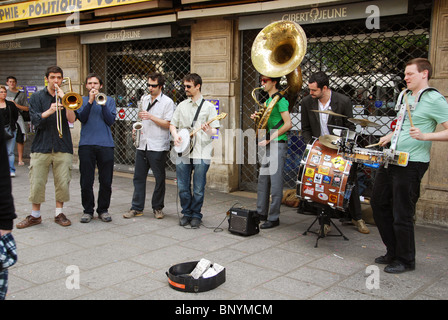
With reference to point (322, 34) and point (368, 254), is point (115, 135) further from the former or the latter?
point (368, 254)

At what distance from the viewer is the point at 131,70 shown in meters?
10.1

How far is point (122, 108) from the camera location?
10227 millimetres

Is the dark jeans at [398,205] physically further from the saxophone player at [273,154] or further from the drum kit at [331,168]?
the saxophone player at [273,154]

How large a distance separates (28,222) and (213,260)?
2.61 meters

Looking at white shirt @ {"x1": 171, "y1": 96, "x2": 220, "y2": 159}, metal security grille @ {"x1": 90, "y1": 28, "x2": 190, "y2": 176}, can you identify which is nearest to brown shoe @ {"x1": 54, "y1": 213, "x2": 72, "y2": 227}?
white shirt @ {"x1": 171, "y1": 96, "x2": 220, "y2": 159}

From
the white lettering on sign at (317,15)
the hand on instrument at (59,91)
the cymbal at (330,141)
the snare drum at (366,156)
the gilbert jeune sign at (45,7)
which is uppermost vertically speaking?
the gilbert jeune sign at (45,7)

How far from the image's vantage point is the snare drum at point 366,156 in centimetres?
433

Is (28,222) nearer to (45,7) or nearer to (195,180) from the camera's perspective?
(195,180)

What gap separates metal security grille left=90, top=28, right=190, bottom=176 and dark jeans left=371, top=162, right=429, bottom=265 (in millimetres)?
5308

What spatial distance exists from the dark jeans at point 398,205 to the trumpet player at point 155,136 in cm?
287

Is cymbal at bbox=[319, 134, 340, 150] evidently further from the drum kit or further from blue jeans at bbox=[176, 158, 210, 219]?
blue jeans at bbox=[176, 158, 210, 219]

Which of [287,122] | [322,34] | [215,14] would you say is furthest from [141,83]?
[287,122]

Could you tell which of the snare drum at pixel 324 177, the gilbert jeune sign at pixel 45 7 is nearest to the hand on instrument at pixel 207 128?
the snare drum at pixel 324 177

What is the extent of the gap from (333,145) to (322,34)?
3.14 m
